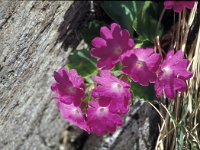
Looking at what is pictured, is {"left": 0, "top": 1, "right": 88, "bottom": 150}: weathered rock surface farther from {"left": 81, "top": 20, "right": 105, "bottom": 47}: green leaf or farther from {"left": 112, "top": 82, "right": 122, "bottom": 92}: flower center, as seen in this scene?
{"left": 112, "top": 82, "right": 122, "bottom": 92}: flower center

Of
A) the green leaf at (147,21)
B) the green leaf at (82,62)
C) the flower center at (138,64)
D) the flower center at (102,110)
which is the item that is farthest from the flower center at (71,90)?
the green leaf at (147,21)

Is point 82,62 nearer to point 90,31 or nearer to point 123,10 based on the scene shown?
point 90,31

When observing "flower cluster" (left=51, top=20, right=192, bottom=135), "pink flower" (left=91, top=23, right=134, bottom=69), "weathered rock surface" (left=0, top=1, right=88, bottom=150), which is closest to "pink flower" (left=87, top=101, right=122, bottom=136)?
"flower cluster" (left=51, top=20, right=192, bottom=135)

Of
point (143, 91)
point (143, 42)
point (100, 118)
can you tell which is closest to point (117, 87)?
point (100, 118)

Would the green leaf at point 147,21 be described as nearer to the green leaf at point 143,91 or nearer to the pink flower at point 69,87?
the green leaf at point 143,91

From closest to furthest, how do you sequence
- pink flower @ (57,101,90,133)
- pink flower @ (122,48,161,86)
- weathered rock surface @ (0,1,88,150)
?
pink flower @ (122,48,161,86) < pink flower @ (57,101,90,133) < weathered rock surface @ (0,1,88,150)

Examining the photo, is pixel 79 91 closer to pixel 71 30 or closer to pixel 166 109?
pixel 166 109
